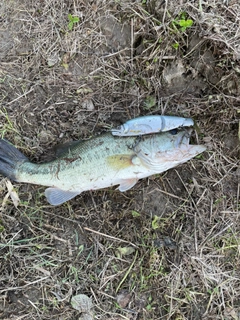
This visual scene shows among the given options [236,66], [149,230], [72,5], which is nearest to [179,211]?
[149,230]

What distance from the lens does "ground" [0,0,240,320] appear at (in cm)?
348

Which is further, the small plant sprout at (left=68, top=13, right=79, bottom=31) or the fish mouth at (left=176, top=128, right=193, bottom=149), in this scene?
the small plant sprout at (left=68, top=13, right=79, bottom=31)

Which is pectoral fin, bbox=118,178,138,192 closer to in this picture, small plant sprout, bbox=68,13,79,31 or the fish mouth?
the fish mouth

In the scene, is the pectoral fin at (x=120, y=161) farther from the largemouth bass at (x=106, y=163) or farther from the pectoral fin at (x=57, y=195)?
the pectoral fin at (x=57, y=195)

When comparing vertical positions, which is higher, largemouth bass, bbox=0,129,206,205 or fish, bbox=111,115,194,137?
fish, bbox=111,115,194,137

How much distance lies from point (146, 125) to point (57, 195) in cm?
107

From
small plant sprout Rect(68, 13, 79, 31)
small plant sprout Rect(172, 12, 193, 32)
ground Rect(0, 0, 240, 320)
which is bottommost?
ground Rect(0, 0, 240, 320)

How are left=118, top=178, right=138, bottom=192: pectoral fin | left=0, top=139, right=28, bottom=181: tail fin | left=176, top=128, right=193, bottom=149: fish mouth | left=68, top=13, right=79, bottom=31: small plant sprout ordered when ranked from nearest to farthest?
left=176, top=128, right=193, bottom=149: fish mouth, left=118, top=178, right=138, bottom=192: pectoral fin, left=0, top=139, right=28, bottom=181: tail fin, left=68, top=13, right=79, bottom=31: small plant sprout

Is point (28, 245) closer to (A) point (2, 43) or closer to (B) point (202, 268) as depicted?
(B) point (202, 268)

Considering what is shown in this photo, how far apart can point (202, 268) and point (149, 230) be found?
0.64 meters

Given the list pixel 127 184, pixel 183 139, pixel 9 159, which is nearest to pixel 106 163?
pixel 127 184

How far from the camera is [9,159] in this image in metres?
3.42

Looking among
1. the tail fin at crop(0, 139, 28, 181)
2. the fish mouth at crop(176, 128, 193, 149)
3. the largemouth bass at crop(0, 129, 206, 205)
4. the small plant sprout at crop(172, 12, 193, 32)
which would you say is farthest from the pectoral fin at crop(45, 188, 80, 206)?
the small plant sprout at crop(172, 12, 193, 32)

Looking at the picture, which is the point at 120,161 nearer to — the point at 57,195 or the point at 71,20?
the point at 57,195
